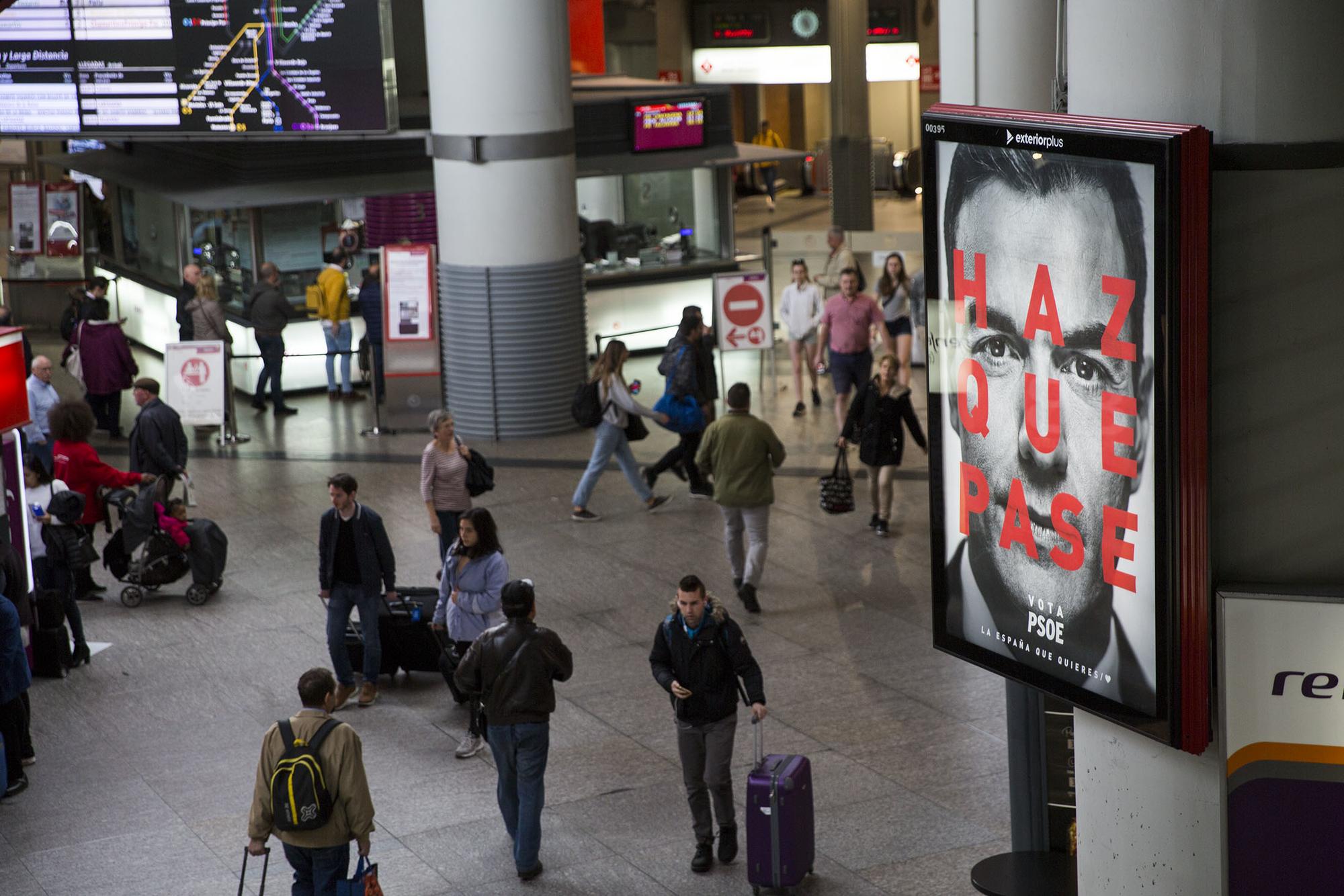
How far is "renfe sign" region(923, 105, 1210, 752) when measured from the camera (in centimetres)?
459

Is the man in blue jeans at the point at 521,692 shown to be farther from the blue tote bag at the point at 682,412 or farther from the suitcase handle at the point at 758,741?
the blue tote bag at the point at 682,412

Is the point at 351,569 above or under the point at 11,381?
under

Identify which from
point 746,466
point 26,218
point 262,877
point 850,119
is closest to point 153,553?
point 746,466

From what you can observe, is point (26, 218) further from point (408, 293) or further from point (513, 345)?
point (513, 345)

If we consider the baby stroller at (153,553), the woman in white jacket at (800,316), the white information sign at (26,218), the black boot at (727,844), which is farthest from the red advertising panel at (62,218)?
the black boot at (727,844)

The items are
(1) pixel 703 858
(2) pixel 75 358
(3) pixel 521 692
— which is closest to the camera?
(3) pixel 521 692

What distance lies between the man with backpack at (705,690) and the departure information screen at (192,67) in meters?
10.9

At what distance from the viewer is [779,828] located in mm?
7883

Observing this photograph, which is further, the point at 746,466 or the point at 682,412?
the point at 682,412

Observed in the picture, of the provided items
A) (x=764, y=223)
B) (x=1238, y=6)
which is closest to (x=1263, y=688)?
(x=1238, y=6)

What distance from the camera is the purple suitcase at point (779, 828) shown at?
789cm

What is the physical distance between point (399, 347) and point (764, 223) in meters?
17.2

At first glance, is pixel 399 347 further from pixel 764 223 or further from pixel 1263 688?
pixel 764 223

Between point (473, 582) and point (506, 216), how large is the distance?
26.9 ft
